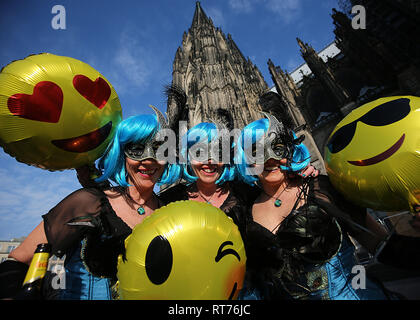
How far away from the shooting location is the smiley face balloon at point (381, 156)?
1457 millimetres

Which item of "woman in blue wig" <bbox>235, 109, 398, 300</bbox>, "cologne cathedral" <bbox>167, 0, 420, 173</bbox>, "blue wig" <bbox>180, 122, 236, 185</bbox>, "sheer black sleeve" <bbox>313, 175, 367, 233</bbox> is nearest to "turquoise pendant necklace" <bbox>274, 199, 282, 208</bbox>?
"woman in blue wig" <bbox>235, 109, 398, 300</bbox>

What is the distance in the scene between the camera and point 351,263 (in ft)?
6.59

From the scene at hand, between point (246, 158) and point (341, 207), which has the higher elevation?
point (246, 158)

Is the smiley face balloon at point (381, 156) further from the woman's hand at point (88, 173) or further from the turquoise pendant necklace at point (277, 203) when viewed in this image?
the woman's hand at point (88, 173)

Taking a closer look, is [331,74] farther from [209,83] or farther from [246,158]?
[246,158]

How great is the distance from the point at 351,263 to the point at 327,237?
1.64 feet

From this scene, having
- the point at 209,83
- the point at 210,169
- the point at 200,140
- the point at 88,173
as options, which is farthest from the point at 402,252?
the point at 209,83

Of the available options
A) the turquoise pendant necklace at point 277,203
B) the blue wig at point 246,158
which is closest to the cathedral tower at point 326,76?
the blue wig at point 246,158

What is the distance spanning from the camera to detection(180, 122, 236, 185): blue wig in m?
2.66

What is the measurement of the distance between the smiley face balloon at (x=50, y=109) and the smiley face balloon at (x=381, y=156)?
2.36m

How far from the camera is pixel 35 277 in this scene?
1.34 m

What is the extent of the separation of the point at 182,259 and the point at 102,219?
1.04m

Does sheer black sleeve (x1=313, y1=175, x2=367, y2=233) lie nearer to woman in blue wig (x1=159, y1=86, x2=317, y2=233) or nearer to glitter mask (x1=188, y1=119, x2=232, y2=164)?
woman in blue wig (x1=159, y1=86, x2=317, y2=233)
